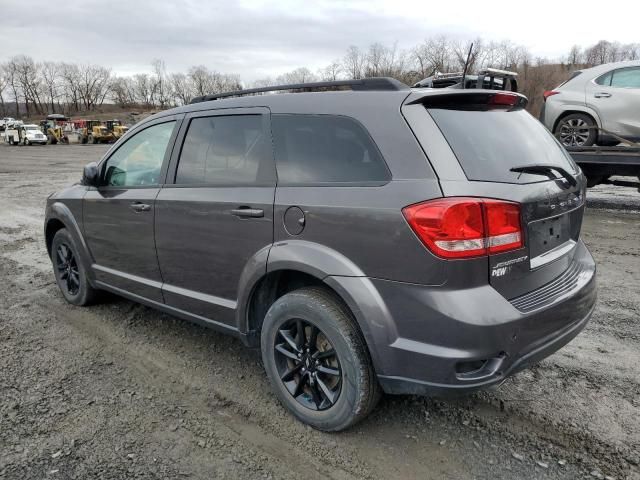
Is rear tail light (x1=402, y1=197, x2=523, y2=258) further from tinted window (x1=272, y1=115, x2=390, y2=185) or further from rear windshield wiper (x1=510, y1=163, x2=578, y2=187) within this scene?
rear windshield wiper (x1=510, y1=163, x2=578, y2=187)

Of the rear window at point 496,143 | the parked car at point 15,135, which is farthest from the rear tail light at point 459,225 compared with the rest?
the parked car at point 15,135

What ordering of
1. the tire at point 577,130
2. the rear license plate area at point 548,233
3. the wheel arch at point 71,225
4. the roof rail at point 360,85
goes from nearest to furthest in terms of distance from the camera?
the rear license plate area at point 548,233
the roof rail at point 360,85
the wheel arch at point 71,225
the tire at point 577,130

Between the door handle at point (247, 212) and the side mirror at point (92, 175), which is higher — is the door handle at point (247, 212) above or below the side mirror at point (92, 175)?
below

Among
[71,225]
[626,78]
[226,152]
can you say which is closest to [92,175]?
[71,225]

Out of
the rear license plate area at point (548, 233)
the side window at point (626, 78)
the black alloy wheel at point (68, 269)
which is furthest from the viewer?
the side window at point (626, 78)

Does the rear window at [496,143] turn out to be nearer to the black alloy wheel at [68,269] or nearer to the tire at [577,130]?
the black alloy wheel at [68,269]

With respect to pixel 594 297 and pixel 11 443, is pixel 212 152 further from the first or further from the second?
pixel 594 297

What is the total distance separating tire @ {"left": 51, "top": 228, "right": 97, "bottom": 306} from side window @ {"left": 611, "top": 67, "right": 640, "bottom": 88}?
7.97 metres

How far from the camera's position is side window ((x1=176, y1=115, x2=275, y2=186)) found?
290 cm

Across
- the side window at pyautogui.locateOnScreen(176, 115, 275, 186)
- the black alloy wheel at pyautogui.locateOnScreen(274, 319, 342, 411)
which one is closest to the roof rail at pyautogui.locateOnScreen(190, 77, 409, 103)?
the side window at pyautogui.locateOnScreen(176, 115, 275, 186)

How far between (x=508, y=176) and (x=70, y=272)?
Answer: 4038 mm

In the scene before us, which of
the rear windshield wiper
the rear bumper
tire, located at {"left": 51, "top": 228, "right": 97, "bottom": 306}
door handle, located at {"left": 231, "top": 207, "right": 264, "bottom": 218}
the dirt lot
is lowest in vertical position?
the dirt lot

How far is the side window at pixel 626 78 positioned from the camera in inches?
299

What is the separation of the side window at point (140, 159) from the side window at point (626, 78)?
23.8ft
